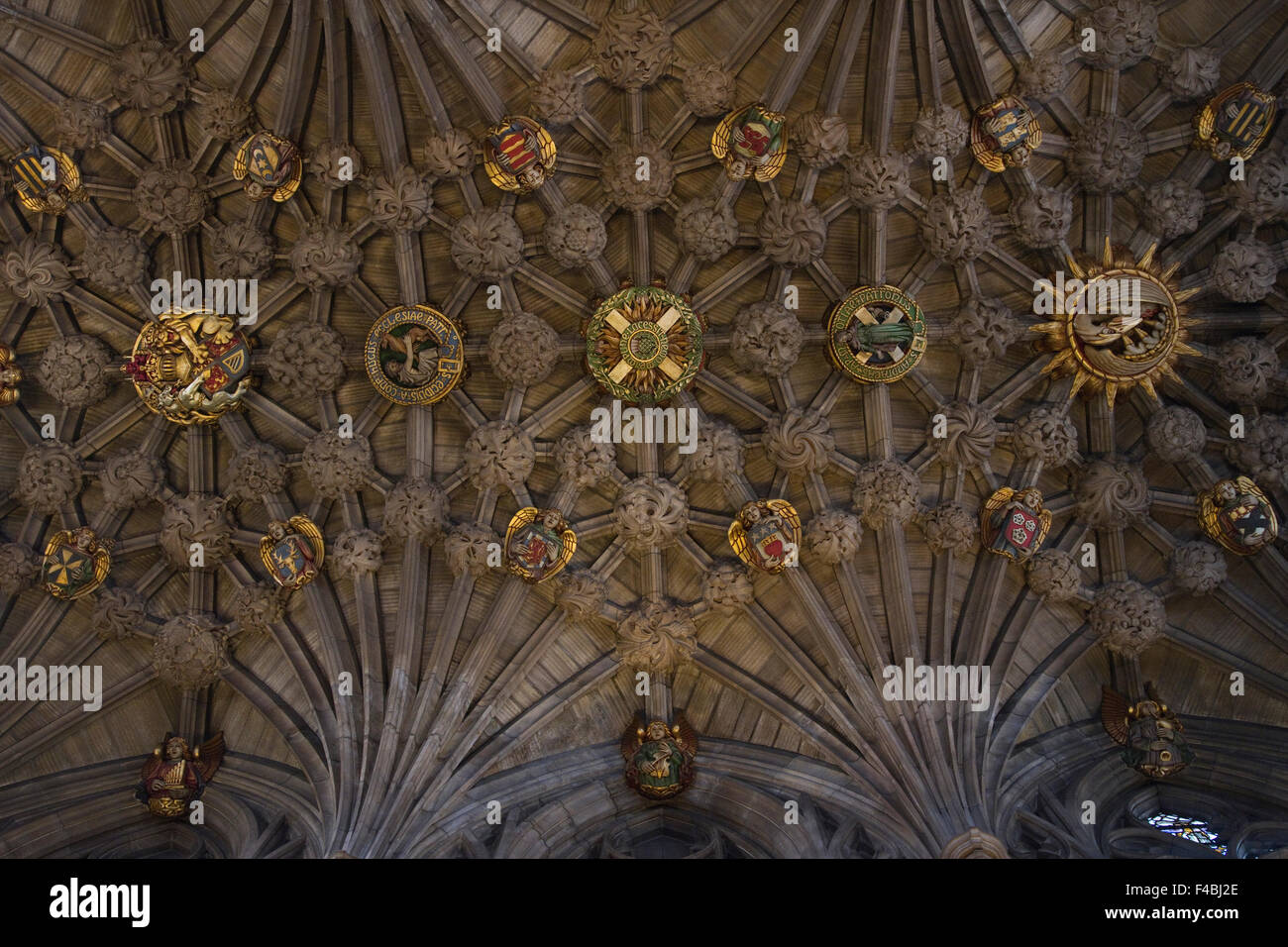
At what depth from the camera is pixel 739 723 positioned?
14.9 meters

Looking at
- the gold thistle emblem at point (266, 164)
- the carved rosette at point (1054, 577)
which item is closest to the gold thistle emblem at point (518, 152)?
the gold thistle emblem at point (266, 164)

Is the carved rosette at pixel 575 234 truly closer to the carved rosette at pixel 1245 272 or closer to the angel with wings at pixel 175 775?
the angel with wings at pixel 175 775

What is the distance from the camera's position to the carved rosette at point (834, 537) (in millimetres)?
14641

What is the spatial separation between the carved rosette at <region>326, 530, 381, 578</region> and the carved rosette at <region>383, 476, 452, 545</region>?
0.21 m

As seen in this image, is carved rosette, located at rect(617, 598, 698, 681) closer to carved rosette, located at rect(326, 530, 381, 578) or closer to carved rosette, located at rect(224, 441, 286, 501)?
carved rosette, located at rect(326, 530, 381, 578)

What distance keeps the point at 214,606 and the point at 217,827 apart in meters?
2.22

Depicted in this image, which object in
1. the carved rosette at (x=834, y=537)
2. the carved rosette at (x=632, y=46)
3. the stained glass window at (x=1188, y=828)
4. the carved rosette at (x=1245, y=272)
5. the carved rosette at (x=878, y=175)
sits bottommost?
the stained glass window at (x=1188, y=828)

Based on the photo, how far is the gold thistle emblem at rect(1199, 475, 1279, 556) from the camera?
14.8 m

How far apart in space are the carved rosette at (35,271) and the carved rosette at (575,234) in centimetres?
492

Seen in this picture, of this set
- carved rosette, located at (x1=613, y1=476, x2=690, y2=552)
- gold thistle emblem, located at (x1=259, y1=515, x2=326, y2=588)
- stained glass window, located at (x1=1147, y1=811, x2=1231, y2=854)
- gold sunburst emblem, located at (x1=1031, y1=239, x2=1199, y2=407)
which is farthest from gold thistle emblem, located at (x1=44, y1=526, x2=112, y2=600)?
stained glass window, located at (x1=1147, y1=811, x2=1231, y2=854)

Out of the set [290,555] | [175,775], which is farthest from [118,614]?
[290,555]
